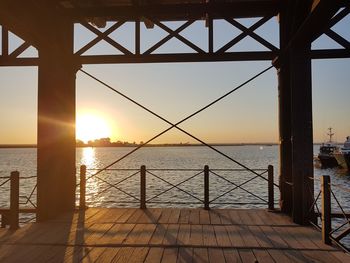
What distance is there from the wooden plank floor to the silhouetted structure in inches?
34.6

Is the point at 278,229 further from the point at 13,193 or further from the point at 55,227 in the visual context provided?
the point at 13,193

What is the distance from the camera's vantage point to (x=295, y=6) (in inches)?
299

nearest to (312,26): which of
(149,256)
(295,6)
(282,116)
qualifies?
(295,6)

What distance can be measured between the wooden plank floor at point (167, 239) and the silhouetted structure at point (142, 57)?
879 mm

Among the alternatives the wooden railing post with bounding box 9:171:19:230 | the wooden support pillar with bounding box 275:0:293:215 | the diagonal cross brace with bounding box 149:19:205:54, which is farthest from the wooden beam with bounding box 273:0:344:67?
the wooden railing post with bounding box 9:171:19:230

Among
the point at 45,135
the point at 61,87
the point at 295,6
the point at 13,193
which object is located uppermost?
the point at 295,6

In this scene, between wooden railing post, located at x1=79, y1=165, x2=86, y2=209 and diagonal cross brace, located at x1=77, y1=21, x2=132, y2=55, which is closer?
diagonal cross brace, located at x1=77, y1=21, x2=132, y2=55

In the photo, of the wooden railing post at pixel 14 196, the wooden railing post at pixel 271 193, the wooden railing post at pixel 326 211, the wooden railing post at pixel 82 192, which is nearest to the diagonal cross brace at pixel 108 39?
the wooden railing post at pixel 14 196

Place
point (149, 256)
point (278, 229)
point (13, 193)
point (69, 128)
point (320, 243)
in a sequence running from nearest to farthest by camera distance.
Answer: point (149, 256) → point (320, 243) → point (278, 229) → point (13, 193) → point (69, 128)

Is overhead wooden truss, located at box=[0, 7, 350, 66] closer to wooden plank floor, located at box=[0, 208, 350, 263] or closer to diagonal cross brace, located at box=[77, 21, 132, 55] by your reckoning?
diagonal cross brace, located at box=[77, 21, 132, 55]

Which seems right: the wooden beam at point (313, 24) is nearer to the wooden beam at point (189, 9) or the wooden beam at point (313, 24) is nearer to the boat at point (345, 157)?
the wooden beam at point (189, 9)

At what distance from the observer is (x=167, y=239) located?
263 inches

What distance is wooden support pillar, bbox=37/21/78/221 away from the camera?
8594mm

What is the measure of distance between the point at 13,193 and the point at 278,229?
5515 mm
